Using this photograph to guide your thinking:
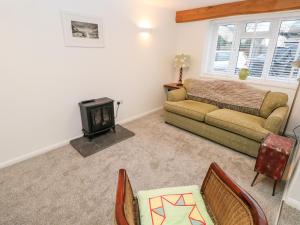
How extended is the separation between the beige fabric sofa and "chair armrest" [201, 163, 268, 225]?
145cm

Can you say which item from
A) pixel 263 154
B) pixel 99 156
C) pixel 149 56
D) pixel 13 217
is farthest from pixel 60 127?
pixel 263 154

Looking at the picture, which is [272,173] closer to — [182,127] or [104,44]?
[182,127]

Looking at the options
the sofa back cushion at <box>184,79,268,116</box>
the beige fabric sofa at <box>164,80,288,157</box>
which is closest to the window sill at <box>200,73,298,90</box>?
the sofa back cushion at <box>184,79,268,116</box>

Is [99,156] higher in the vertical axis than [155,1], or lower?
lower

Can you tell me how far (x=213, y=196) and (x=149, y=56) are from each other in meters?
3.06

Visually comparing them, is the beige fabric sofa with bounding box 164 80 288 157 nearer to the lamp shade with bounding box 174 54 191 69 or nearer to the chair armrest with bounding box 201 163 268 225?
the lamp shade with bounding box 174 54 191 69

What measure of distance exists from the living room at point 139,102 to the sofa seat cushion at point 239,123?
0.06ft

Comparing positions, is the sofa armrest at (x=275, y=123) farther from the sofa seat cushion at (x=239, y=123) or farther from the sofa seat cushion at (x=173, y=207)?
the sofa seat cushion at (x=173, y=207)

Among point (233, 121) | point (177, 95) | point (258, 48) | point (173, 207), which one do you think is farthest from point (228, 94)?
point (173, 207)

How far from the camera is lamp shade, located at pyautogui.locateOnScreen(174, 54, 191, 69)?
3.83 metres

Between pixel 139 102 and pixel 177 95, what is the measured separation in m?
0.85

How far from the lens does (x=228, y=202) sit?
0.99m

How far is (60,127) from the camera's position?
2561 mm

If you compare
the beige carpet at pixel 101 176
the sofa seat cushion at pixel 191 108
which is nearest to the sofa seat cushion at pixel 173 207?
the beige carpet at pixel 101 176
